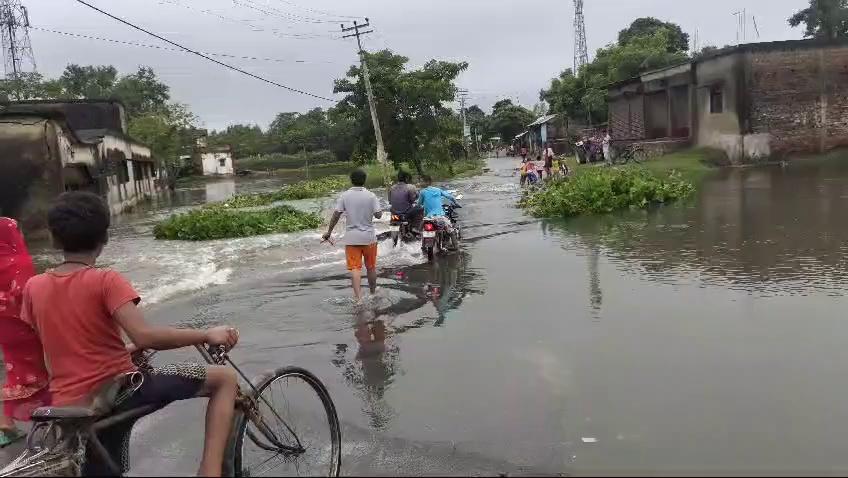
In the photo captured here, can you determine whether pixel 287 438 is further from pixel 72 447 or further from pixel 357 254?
pixel 357 254

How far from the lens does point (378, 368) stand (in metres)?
6.49

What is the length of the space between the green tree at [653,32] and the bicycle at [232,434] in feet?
206

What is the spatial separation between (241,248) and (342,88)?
25.0 metres

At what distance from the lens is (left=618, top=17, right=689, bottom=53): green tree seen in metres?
64.9

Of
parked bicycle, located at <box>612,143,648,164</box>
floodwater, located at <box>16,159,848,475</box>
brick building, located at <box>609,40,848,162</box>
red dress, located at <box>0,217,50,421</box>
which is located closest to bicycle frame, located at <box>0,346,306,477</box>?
floodwater, located at <box>16,159,848,475</box>

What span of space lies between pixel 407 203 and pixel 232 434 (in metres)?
11.0

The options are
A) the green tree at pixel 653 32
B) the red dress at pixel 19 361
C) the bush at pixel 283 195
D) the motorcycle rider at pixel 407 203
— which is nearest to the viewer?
the red dress at pixel 19 361

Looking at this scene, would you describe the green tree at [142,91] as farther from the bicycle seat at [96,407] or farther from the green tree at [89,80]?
the bicycle seat at [96,407]

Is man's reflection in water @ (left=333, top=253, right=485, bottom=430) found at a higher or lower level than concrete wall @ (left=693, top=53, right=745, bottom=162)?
lower

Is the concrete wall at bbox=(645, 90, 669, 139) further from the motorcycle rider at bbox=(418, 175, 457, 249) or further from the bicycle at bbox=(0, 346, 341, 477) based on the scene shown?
the bicycle at bbox=(0, 346, 341, 477)

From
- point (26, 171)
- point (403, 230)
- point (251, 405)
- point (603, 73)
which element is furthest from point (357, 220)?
point (603, 73)

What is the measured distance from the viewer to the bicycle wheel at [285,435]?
12.4ft

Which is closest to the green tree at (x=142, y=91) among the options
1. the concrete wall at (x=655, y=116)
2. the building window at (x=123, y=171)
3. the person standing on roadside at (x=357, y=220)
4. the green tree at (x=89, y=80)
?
the green tree at (x=89, y=80)

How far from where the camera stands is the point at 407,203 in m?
14.2
